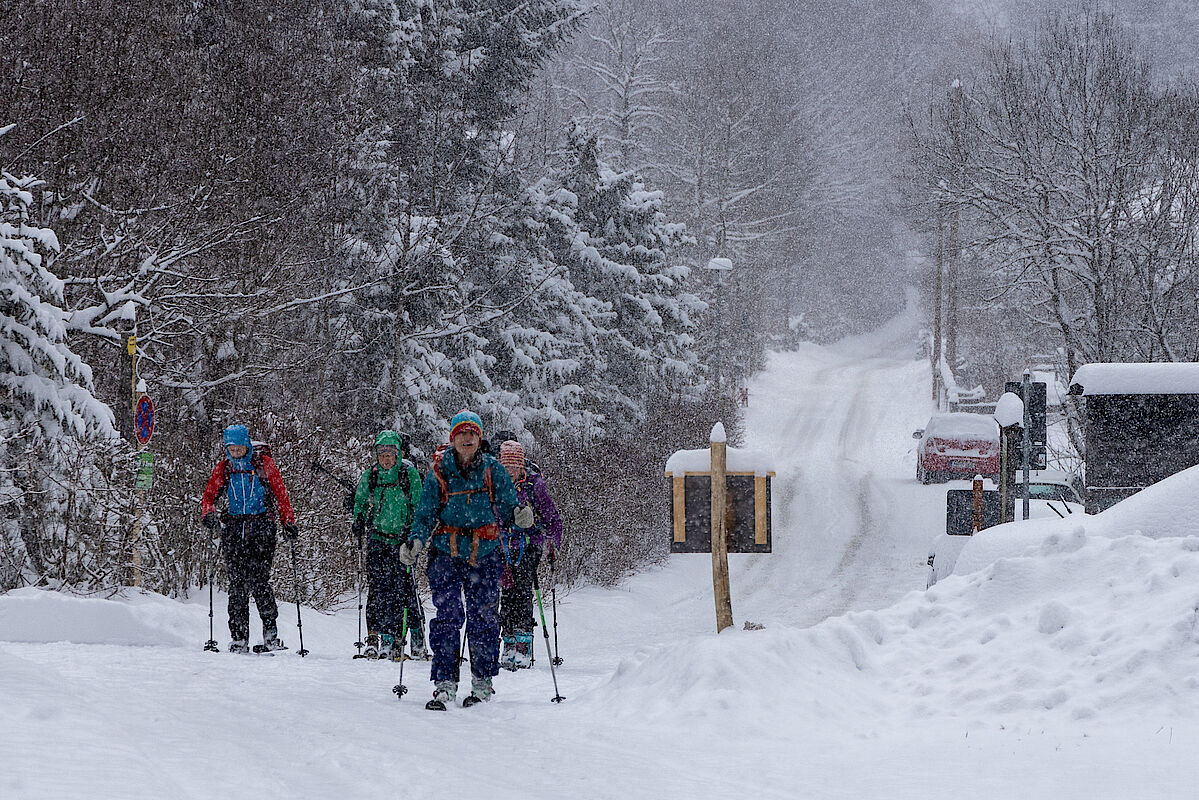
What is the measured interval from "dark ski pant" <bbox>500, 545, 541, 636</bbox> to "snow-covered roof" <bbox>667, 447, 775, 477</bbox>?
4.17ft

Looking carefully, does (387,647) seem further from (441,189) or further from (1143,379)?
(441,189)

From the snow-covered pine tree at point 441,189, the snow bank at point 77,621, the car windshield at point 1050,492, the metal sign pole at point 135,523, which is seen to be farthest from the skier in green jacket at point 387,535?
the car windshield at point 1050,492

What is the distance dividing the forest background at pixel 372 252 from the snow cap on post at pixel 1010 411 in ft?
19.7

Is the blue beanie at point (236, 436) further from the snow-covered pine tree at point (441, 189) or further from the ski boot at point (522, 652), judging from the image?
the snow-covered pine tree at point (441, 189)

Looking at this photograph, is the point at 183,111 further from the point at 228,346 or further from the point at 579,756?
the point at 579,756

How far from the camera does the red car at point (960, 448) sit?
29172 mm

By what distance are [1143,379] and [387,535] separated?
364 inches

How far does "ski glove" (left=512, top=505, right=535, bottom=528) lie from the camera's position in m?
6.80

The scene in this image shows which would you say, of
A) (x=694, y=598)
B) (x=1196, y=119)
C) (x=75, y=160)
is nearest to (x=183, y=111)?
(x=75, y=160)

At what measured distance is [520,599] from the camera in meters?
9.45

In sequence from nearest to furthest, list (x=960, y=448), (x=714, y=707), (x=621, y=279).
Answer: (x=714, y=707) → (x=621, y=279) → (x=960, y=448)

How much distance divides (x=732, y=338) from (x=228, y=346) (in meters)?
35.1

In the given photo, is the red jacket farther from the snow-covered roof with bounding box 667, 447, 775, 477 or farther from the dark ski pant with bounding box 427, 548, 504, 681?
the snow-covered roof with bounding box 667, 447, 775, 477

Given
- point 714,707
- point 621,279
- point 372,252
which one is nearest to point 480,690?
point 714,707
